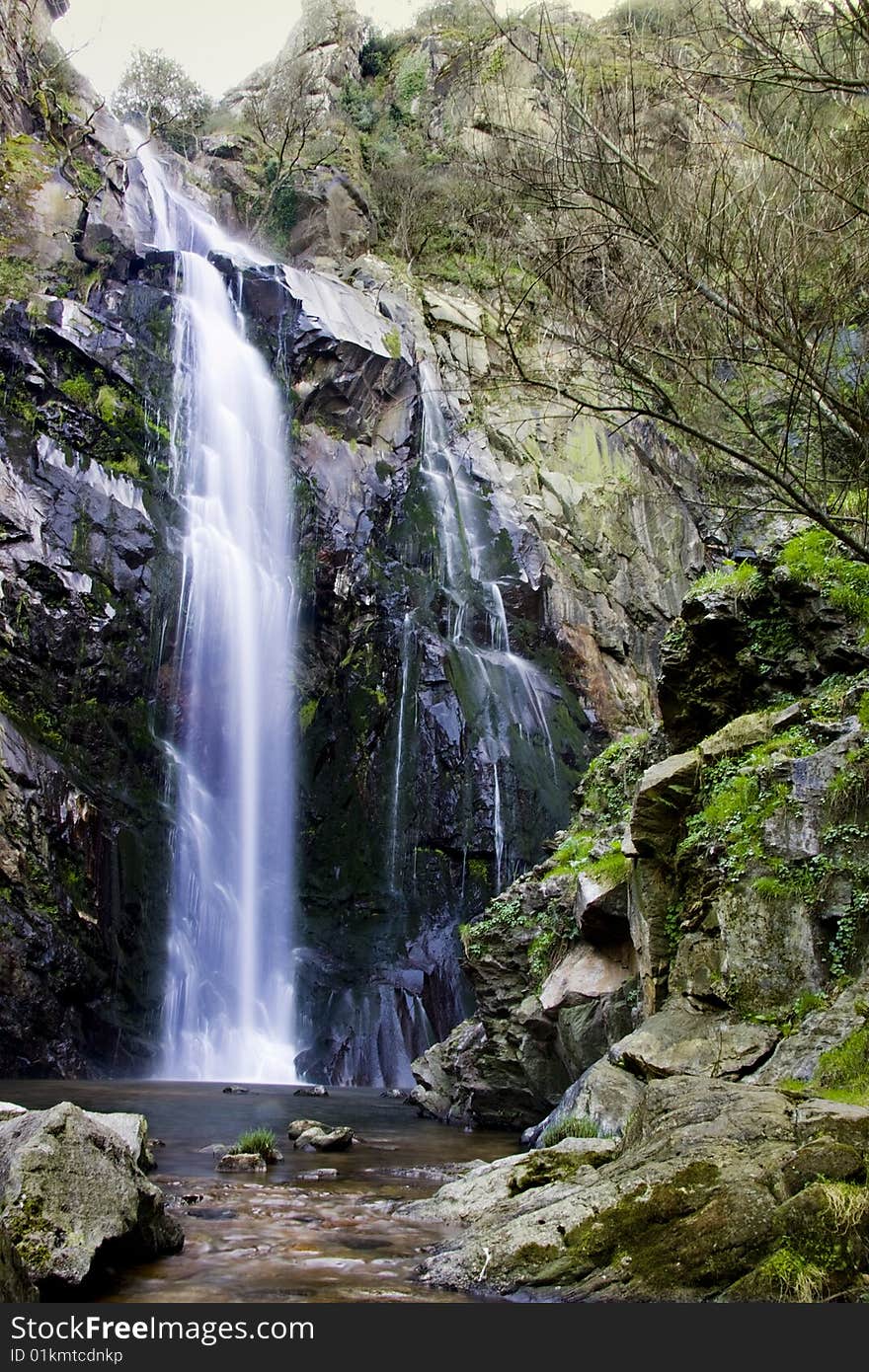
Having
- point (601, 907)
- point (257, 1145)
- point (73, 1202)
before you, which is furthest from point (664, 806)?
point (73, 1202)

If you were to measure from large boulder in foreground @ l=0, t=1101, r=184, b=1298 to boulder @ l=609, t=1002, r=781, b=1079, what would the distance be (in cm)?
356

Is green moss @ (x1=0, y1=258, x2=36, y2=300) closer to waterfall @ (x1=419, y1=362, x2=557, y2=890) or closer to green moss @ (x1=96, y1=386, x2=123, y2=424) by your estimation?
green moss @ (x1=96, y1=386, x2=123, y2=424)

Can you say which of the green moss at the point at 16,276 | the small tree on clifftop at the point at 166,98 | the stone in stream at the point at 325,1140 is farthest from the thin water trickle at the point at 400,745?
the small tree on clifftop at the point at 166,98

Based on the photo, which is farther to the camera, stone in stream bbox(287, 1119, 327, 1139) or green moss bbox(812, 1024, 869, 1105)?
stone in stream bbox(287, 1119, 327, 1139)

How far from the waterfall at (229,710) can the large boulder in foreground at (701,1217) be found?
14.6 m

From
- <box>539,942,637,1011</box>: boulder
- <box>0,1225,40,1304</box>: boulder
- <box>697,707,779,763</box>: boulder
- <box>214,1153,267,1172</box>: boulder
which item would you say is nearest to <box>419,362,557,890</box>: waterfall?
<box>539,942,637,1011</box>: boulder

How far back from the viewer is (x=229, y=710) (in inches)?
906

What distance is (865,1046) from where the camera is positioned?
5.57 meters

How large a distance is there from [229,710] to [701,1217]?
65.5 ft

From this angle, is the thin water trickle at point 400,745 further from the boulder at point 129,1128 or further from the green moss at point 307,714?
the boulder at point 129,1128

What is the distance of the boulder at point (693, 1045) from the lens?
661 cm

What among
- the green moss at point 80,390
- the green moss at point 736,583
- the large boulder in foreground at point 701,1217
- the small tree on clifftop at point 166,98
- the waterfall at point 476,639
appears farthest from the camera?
the small tree on clifftop at point 166,98

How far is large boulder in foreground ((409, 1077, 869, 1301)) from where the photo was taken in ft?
12.1

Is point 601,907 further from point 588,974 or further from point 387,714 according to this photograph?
point 387,714
